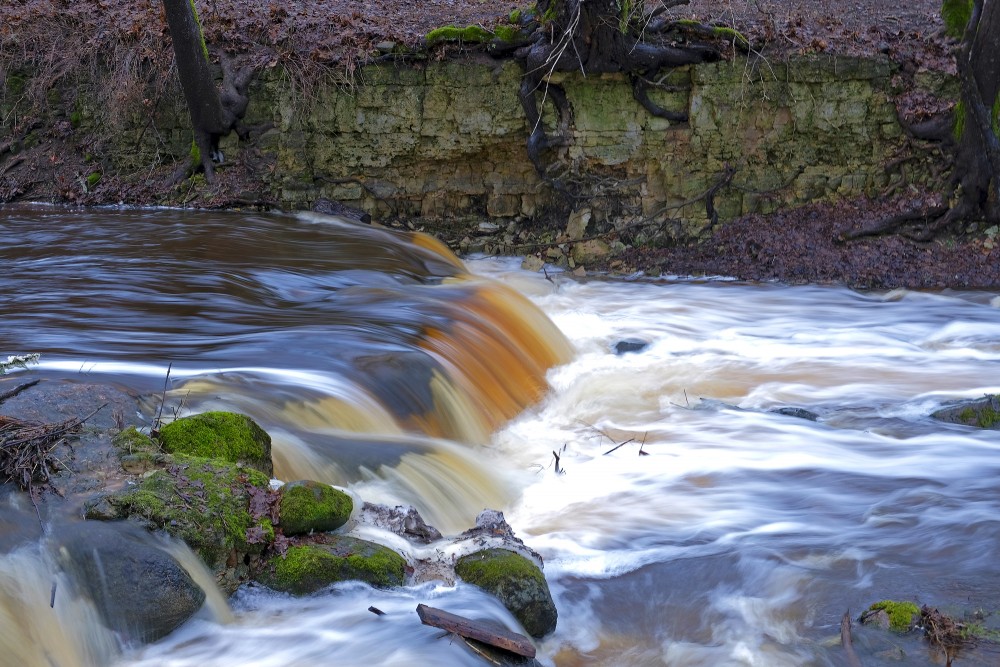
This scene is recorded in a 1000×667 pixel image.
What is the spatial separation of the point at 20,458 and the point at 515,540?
7.75ft

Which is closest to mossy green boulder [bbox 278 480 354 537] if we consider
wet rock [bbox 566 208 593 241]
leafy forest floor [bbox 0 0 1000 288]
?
leafy forest floor [bbox 0 0 1000 288]

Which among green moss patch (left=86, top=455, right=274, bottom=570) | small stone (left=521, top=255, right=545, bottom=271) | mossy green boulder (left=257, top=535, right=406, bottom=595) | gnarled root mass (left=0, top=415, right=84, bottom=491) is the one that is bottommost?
small stone (left=521, top=255, right=545, bottom=271)

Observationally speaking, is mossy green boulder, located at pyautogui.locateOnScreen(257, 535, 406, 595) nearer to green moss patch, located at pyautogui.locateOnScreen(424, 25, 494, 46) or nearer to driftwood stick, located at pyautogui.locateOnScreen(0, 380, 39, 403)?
driftwood stick, located at pyautogui.locateOnScreen(0, 380, 39, 403)

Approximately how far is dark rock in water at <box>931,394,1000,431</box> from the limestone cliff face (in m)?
5.77

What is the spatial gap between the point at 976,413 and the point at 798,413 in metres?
1.24

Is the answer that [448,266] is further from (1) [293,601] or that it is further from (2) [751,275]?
(1) [293,601]

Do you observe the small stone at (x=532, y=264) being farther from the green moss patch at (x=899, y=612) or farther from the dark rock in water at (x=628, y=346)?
the green moss patch at (x=899, y=612)

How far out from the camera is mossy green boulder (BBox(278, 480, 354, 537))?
4469 mm

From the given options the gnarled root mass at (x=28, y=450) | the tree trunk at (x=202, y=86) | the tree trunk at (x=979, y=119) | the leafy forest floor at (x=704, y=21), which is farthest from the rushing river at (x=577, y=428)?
the tree trunk at (x=202, y=86)

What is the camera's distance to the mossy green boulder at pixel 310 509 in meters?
4.47

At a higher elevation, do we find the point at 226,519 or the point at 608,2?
the point at 608,2

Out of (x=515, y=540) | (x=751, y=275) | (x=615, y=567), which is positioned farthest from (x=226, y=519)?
(x=751, y=275)

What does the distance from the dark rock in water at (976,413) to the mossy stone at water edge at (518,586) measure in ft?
13.3

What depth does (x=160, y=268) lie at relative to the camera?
9516 mm
